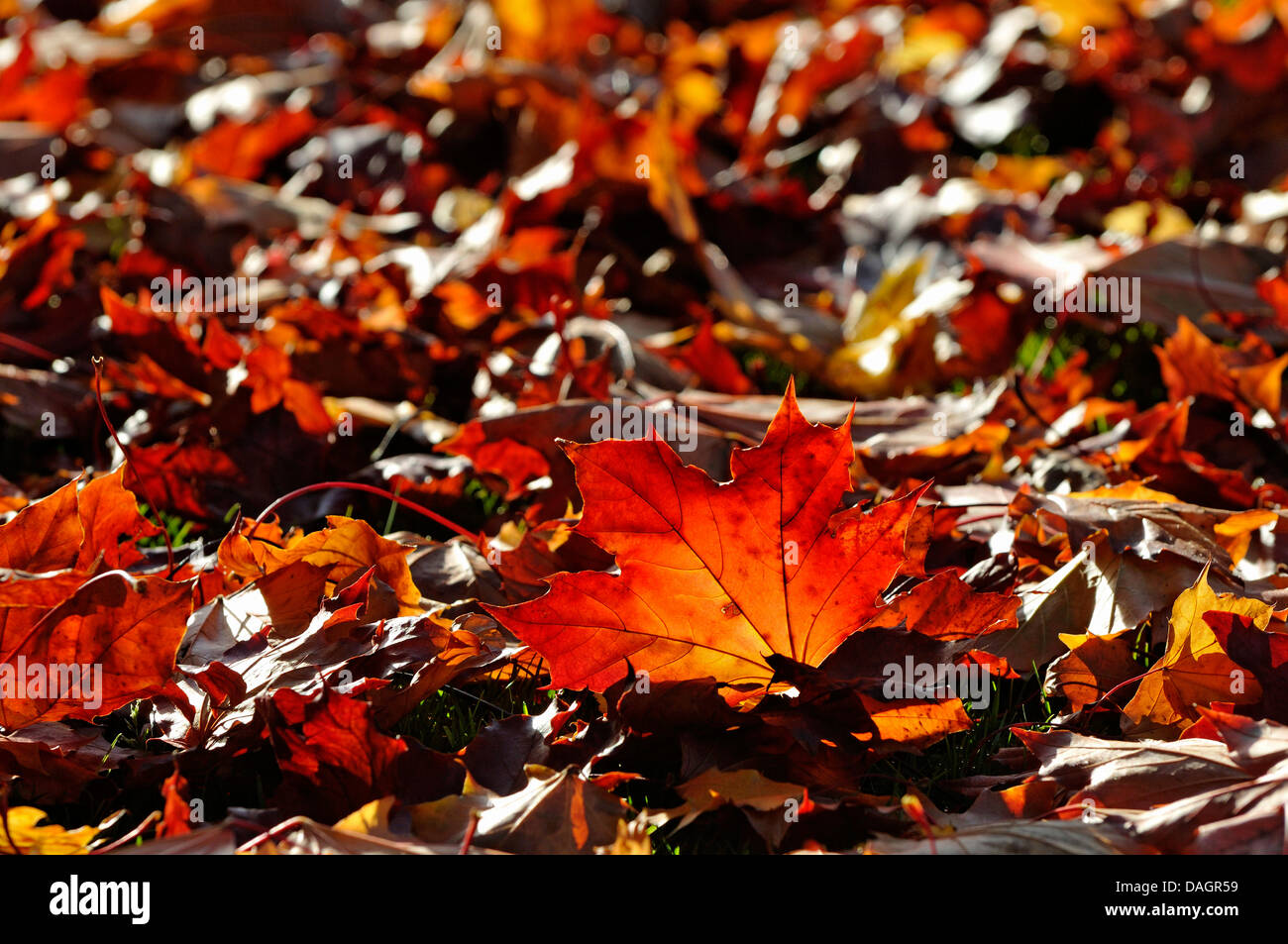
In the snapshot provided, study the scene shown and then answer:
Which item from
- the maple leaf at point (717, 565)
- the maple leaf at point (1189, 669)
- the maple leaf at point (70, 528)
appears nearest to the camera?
the maple leaf at point (717, 565)

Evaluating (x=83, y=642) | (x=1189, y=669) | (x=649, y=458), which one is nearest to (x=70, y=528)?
(x=83, y=642)

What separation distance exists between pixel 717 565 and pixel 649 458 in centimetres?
15

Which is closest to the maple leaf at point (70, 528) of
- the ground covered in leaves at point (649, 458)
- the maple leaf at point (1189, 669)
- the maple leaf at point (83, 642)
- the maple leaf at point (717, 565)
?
the ground covered in leaves at point (649, 458)

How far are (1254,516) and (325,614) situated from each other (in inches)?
48.1

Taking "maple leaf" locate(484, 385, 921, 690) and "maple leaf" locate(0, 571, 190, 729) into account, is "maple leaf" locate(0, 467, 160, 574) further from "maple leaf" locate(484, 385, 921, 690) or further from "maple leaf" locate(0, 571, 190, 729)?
"maple leaf" locate(484, 385, 921, 690)

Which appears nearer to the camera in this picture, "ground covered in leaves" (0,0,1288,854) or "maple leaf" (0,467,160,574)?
"ground covered in leaves" (0,0,1288,854)

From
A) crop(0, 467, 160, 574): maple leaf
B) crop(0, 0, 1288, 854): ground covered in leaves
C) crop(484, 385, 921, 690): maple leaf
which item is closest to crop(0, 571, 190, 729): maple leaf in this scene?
crop(0, 0, 1288, 854): ground covered in leaves

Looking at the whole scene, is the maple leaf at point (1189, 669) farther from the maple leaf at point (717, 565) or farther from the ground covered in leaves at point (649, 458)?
the maple leaf at point (717, 565)

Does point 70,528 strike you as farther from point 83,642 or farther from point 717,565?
point 717,565

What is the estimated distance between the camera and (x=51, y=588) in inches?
51.6

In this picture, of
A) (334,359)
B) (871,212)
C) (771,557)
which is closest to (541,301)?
(334,359)

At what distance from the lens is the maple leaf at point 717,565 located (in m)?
1.23

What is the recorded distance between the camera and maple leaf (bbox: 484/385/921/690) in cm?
123

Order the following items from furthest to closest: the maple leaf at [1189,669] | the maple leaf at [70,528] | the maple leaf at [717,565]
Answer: the maple leaf at [70,528]
the maple leaf at [1189,669]
the maple leaf at [717,565]
